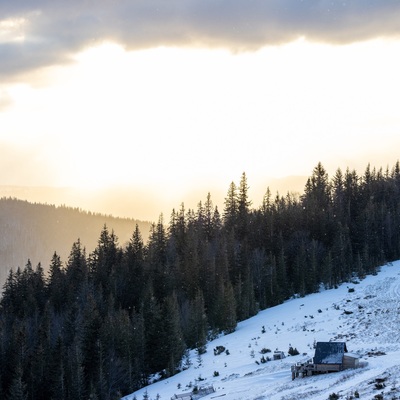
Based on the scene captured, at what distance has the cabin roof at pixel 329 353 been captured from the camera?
49.8 m

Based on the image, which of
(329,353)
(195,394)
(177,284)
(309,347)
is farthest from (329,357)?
(177,284)

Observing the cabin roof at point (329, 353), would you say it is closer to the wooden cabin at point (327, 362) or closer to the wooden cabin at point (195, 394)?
the wooden cabin at point (327, 362)

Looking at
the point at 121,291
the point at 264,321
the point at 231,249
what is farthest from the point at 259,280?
the point at 121,291

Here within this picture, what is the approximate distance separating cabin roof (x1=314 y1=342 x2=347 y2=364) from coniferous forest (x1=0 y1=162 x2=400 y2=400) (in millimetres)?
19138

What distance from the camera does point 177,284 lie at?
97812 millimetres

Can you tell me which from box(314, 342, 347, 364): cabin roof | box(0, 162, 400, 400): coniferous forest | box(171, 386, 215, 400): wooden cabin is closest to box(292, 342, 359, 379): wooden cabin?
box(314, 342, 347, 364): cabin roof

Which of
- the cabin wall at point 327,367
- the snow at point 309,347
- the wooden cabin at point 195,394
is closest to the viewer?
the snow at point 309,347

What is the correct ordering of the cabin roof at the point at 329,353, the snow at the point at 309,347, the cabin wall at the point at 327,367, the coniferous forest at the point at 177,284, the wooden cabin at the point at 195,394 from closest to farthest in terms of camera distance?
the snow at the point at 309,347 → the cabin wall at the point at 327,367 → the cabin roof at the point at 329,353 → the wooden cabin at the point at 195,394 → the coniferous forest at the point at 177,284

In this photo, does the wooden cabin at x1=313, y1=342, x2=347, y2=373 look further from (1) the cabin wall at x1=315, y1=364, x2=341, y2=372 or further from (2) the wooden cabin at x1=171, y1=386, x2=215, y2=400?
(2) the wooden cabin at x1=171, y1=386, x2=215, y2=400

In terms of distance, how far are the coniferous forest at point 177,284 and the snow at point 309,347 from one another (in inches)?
165

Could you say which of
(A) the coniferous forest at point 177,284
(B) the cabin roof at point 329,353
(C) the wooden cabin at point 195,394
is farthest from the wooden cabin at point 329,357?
(A) the coniferous forest at point 177,284

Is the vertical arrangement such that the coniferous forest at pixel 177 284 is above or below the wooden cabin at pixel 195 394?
above

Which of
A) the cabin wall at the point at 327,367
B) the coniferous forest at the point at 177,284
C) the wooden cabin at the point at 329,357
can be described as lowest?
the cabin wall at the point at 327,367

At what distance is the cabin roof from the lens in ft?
163
